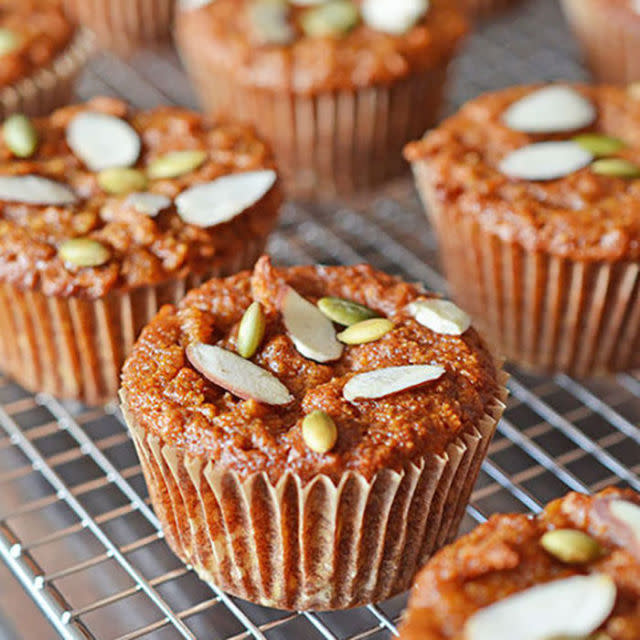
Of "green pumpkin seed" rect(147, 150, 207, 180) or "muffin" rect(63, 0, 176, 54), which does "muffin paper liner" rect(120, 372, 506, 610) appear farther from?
"muffin" rect(63, 0, 176, 54)

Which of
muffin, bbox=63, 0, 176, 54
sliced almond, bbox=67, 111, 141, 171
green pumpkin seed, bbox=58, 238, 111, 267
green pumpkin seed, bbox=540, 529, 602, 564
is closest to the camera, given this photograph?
green pumpkin seed, bbox=540, 529, 602, 564

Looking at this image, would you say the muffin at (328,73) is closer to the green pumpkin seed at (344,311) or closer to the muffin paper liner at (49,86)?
the muffin paper liner at (49,86)

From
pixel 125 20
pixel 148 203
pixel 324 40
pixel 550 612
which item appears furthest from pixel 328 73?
pixel 550 612

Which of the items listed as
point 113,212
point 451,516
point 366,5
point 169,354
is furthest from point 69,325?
point 366,5

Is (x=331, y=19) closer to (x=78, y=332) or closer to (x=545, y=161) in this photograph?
(x=545, y=161)

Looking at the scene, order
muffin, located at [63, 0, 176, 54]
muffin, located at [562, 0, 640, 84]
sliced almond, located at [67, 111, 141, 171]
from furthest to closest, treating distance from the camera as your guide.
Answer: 1. muffin, located at [63, 0, 176, 54]
2. muffin, located at [562, 0, 640, 84]
3. sliced almond, located at [67, 111, 141, 171]

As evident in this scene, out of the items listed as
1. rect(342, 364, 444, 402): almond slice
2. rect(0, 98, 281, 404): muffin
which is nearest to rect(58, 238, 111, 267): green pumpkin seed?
rect(0, 98, 281, 404): muffin

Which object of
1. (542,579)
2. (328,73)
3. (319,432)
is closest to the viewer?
(542,579)
